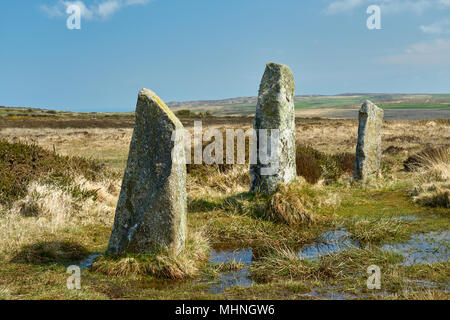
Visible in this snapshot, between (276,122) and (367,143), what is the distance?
16.2ft

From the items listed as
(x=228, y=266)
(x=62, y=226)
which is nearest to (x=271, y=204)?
(x=228, y=266)

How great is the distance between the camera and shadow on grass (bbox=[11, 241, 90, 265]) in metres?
7.16

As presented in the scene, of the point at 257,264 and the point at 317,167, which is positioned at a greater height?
the point at 317,167

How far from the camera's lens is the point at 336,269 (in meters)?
6.66

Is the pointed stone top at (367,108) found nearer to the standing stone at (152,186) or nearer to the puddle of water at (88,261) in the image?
the standing stone at (152,186)

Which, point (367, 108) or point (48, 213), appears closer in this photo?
point (48, 213)

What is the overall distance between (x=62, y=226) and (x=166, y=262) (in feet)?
10.9

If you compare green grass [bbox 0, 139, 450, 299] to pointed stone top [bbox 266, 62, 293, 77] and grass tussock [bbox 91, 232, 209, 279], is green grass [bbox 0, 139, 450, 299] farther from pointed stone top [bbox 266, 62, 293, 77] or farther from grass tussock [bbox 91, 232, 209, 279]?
pointed stone top [bbox 266, 62, 293, 77]

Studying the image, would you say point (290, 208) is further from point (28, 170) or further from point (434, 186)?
point (28, 170)

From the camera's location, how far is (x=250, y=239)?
8.80 metres

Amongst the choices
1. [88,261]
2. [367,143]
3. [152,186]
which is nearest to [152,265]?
[152,186]

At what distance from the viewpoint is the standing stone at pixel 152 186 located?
680cm

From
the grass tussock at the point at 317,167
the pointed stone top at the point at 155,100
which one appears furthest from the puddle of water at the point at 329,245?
the grass tussock at the point at 317,167

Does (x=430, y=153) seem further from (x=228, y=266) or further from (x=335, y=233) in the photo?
(x=228, y=266)
